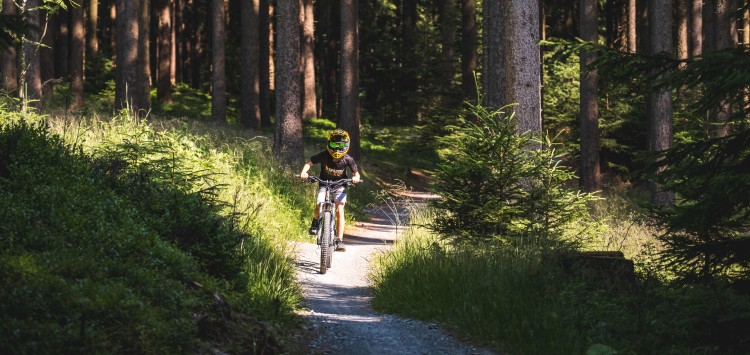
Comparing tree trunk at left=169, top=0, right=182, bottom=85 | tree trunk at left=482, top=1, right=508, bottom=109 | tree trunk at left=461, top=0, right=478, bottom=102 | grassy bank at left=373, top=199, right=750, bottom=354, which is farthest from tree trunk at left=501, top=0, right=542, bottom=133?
tree trunk at left=169, top=0, right=182, bottom=85

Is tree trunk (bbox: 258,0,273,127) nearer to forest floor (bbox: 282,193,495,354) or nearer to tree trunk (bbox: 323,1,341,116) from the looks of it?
tree trunk (bbox: 323,1,341,116)

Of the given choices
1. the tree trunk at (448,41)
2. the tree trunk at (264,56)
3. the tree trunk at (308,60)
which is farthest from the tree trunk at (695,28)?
the tree trunk at (264,56)

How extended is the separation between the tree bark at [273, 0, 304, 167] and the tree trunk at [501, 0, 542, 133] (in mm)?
8922

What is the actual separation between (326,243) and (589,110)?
43.9ft

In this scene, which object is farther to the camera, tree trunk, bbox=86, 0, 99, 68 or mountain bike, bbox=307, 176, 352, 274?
tree trunk, bbox=86, 0, 99, 68

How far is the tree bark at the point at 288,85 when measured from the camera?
19203 millimetres

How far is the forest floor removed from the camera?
696cm

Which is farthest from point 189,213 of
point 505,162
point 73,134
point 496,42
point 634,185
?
point 634,185

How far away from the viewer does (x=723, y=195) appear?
18.3 feet

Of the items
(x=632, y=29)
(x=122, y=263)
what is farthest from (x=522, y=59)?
(x=632, y=29)

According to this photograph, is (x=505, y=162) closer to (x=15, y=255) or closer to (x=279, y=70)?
(x=15, y=255)

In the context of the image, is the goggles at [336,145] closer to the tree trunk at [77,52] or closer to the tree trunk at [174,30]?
the tree trunk at [77,52]

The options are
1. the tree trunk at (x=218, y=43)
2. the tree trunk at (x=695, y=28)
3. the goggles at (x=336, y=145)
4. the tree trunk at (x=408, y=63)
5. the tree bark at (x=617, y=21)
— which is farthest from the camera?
the tree trunk at (x=408, y=63)

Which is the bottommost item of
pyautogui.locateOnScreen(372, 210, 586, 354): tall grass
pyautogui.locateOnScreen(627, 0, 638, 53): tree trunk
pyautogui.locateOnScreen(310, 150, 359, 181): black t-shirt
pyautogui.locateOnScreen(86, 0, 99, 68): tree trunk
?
pyautogui.locateOnScreen(372, 210, 586, 354): tall grass
